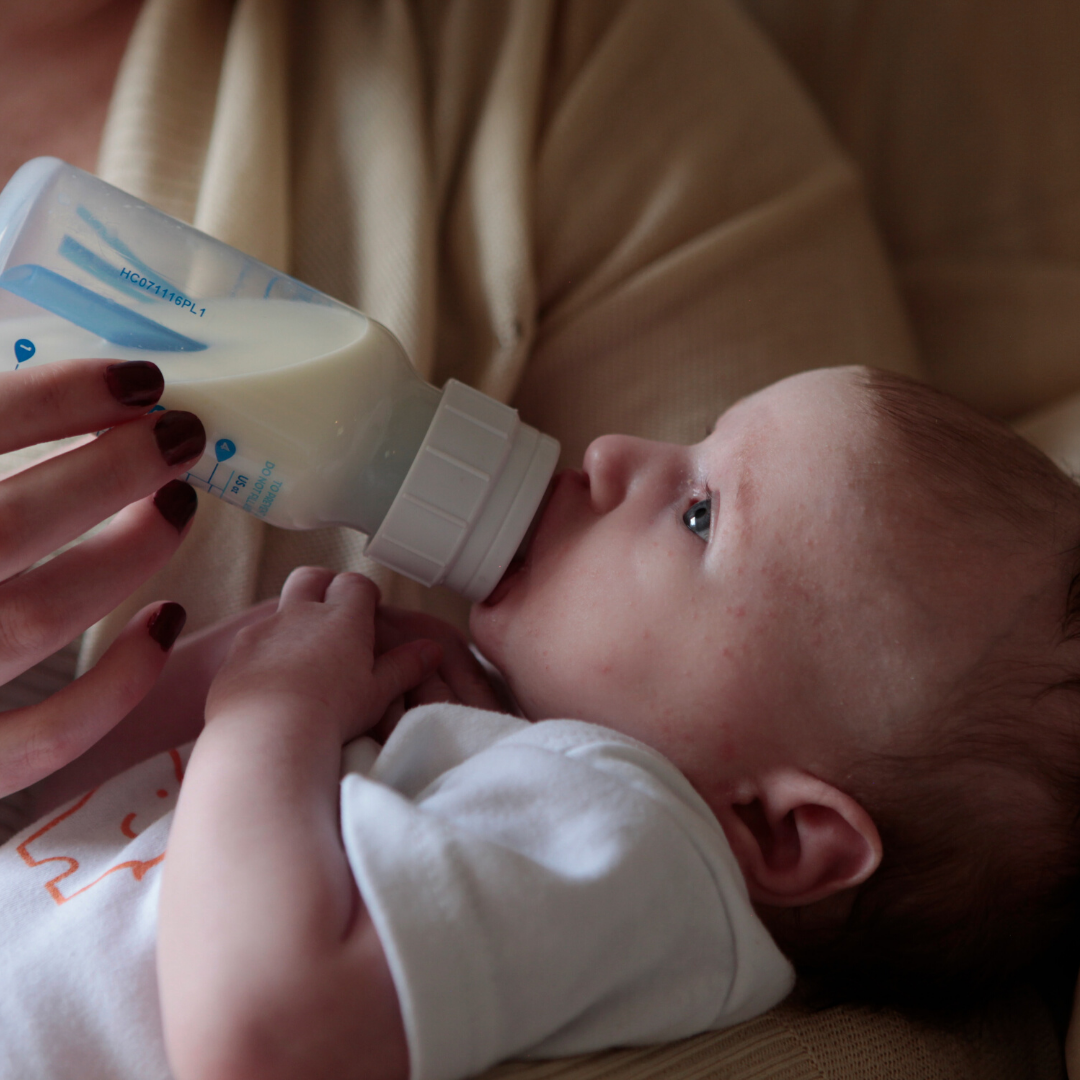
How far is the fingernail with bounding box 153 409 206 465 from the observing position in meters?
0.67

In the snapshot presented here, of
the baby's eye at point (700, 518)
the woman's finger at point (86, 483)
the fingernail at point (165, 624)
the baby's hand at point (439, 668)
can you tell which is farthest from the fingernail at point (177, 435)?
the baby's eye at point (700, 518)

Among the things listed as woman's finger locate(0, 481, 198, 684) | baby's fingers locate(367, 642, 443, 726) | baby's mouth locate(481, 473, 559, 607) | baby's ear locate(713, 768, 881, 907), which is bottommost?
baby's ear locate(713, 768, 881, 907)

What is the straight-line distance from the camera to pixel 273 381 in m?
0.70

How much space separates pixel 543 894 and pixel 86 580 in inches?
14.7

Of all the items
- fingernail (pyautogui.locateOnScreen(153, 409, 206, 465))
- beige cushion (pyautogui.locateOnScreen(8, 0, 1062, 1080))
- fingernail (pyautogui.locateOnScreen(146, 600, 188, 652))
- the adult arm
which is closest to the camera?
the adult arm

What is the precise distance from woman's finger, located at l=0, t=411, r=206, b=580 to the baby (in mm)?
168

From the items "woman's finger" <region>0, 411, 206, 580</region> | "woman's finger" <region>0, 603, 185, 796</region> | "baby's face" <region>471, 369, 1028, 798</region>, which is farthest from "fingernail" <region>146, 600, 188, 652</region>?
"baby's face" <region>471, 369, 1028, 798</region>

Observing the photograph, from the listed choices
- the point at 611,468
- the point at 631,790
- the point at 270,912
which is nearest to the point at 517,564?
the point at 611,468

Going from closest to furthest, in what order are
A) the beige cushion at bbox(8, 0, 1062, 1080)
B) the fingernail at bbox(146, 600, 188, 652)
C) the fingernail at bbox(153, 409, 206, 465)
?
the fingernail at bbox(153, 409, 206, 465)
the fingernail at bbox(146, 600, 188, 652)
the beige cushion at bbox(8, 0, 1062, 1080)

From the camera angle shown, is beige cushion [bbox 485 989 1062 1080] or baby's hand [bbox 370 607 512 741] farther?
baby's hand [bbox 370 607 512 741]

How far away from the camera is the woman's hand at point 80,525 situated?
62 cm

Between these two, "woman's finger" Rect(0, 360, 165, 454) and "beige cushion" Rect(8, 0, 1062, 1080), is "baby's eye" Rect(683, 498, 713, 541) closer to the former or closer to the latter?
"beige cushion" Rect(8, 0, 1062, 1080)

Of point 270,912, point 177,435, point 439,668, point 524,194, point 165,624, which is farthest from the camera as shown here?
point 524,194

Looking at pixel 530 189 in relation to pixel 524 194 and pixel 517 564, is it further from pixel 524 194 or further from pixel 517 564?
pixel 517 564
